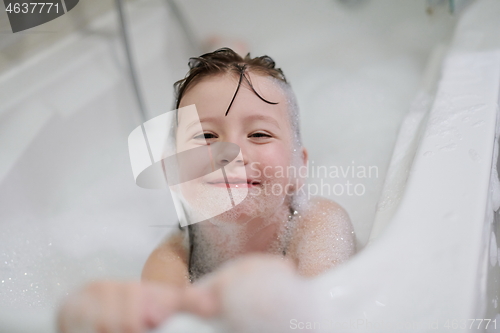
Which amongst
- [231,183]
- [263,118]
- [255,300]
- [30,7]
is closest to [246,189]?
[231,183]

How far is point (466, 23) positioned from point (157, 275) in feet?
3.00

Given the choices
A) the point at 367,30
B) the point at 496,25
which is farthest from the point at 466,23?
the point at 367,30

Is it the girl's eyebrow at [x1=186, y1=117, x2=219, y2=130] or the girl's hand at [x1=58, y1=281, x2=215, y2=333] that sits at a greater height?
the girl's eyebrow at [x1=186, y1=117, x2=219, y2=130]

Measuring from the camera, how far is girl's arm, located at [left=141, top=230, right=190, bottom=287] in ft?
1.87

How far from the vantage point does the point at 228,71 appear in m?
0.72

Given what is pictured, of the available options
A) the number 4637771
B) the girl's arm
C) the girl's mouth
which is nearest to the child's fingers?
the girl's arm

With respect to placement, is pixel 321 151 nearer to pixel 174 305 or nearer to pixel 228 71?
pixel 228 71

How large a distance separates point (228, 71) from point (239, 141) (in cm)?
16

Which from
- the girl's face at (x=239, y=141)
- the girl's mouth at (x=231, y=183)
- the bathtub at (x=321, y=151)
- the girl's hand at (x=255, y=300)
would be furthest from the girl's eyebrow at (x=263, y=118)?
the girl's hand at (x=255, y=300)

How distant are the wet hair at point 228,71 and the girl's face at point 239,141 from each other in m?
0.02

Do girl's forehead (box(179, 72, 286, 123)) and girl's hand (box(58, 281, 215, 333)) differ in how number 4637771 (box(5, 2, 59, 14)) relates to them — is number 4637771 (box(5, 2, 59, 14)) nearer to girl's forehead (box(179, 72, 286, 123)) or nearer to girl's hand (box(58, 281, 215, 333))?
girl's forehead (box(179, 72, 286, 123))

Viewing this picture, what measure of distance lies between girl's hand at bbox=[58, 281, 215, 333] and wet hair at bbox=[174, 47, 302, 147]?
345 mm

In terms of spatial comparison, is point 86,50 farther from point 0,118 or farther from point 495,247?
point 495,247

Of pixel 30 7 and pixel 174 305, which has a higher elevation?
pixel 30 7
